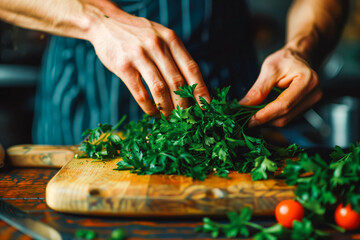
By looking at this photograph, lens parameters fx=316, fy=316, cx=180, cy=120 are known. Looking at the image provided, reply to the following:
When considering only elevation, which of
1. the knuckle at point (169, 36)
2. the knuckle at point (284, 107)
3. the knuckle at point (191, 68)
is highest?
the knuckle at point (169, 36)

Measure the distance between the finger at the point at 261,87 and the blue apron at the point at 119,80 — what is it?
1.57 ft

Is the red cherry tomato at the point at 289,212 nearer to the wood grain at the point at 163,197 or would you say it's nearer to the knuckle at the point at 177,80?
the wood grain at the point at 163,197

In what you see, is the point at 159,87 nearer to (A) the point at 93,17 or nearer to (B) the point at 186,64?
(B) the point at 186,64

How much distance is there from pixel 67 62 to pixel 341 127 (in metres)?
3.05

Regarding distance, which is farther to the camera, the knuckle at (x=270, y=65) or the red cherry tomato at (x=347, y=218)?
the knuckle at (x=270, y=65)

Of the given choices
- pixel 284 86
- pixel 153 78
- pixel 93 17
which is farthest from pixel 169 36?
pixel 284 86

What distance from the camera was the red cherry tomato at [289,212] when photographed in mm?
839

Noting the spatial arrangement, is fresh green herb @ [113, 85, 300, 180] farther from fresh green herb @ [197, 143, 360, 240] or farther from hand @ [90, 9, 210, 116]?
fresh green herb @ [197, 143, 360, 240]

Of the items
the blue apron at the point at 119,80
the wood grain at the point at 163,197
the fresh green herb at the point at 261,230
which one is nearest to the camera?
the fresh green herb at the point at 261,230

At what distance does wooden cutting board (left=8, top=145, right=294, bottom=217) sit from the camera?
36.1 inches

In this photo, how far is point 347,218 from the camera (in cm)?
82

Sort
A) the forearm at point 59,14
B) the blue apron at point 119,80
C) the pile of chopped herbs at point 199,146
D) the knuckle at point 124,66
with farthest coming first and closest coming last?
the blue apron at point 119,80
the forearm at point 59,14
the knuckle at point 124,66
the pile of chopped herbs at point 199,146

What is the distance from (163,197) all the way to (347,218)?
0.49 metres

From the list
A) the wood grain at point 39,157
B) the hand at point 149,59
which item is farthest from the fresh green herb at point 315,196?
the wood grain at point 39,157
